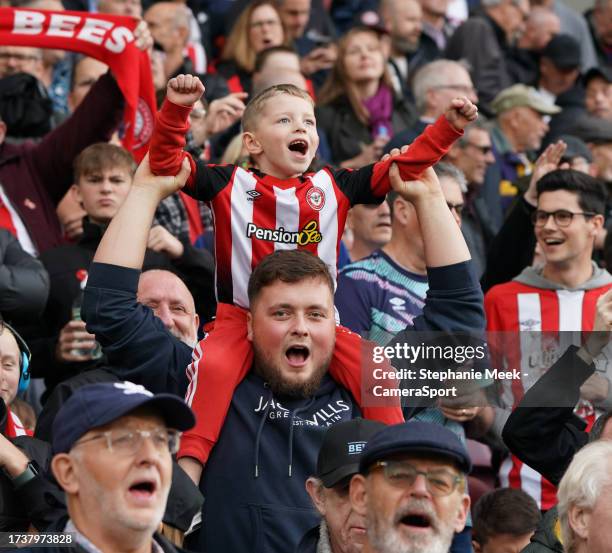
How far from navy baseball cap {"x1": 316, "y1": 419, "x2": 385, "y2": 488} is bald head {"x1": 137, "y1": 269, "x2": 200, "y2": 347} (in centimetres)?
163

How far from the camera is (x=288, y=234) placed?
6.35m

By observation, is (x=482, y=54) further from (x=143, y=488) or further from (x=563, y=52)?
(x=143, y=488)

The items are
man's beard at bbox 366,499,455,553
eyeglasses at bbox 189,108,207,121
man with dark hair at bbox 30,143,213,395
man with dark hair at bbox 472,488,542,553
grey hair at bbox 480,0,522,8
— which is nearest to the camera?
man's beard at bbox 366,499,455,553

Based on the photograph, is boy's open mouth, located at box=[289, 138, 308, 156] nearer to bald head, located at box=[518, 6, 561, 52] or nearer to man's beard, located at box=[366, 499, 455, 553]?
man's beard, located at box=[366, 499, 455, 553]

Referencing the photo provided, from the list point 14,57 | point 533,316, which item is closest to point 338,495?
point 533,316

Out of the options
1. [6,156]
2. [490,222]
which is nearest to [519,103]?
[490,222]

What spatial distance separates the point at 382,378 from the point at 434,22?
8.53 metres

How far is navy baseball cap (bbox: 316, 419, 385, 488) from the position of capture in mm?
5293

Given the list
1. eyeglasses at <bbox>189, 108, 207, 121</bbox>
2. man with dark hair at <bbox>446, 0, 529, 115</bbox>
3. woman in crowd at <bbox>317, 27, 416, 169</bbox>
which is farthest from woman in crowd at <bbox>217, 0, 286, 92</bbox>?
eyeglasses at <bbox>189, 108, 207, 121</bbox>

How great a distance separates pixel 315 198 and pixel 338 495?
151cm

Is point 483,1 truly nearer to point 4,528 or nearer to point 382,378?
point 382,378

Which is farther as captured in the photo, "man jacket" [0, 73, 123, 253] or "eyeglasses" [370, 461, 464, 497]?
"man jacket" [0, 73, 123, 253]

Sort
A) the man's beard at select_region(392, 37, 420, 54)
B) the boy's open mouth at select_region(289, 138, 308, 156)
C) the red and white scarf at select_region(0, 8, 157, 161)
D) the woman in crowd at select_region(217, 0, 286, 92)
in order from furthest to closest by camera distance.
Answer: the man's beard at select_region(392, 37, 420, 54)
the woman in crowd at select_region(217, 0, 286, 92)
the red and white scarf at select_region(0, 8, 157, 161)
the boy's open mouth at select_region(289, 138, 308, 156)

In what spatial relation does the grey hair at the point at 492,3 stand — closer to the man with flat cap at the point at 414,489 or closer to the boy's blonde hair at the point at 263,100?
the boy's blonde hair at the point at 263,100
